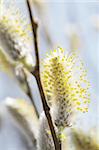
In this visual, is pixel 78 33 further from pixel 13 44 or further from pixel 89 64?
pixel 13 44

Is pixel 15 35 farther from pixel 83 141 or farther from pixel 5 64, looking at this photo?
pixel 83 141

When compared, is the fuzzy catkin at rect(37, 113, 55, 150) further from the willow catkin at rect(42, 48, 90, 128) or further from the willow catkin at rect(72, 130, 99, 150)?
the willow catkin at rect(72, 130, 99, 150)

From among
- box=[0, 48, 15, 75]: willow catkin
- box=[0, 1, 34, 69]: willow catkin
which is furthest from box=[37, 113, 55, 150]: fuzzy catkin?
box=[0, 48, 15, 75]: willow catkin

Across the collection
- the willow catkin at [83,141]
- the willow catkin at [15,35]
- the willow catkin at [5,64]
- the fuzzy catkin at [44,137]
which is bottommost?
the willow catkin at [83,141]

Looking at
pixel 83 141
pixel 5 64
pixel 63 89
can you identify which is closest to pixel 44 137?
pixel 63 89

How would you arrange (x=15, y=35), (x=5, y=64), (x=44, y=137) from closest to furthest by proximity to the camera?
1. (x=44, y=137)
2. (x=15, y=35)
3. (x=5, y=64)

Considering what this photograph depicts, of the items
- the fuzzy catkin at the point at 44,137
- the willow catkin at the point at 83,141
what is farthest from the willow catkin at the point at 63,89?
the willow catkin at the point at 83,141

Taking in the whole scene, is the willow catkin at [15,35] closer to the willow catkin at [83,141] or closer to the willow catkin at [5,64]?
the willow catkin at [5,64]
